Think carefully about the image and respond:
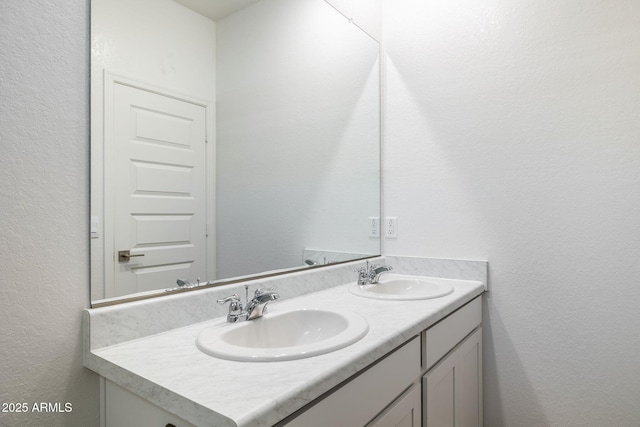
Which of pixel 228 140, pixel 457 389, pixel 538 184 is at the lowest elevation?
pixel 457 389

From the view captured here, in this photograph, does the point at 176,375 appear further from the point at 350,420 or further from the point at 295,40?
the point at 295,40

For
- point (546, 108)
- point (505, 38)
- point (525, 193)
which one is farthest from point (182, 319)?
point (505, 38)

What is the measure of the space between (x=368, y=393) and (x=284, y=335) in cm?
37

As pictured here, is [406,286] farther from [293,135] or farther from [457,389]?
[293,135]

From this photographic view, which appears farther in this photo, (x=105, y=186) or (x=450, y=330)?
(x=450, y=330)

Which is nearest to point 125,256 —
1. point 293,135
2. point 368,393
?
point 368,393

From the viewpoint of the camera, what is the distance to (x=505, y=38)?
1.72 m

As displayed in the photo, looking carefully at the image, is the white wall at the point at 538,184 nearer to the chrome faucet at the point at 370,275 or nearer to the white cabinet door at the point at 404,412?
the chrome faucet at the point at 370,275

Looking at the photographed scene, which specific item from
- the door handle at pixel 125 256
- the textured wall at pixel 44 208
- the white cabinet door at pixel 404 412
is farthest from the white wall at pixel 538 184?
the textured wall at pixel 44 208

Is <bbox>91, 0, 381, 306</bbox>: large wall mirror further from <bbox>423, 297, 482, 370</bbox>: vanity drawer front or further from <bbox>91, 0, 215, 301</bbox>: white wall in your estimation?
<bbox>423, 297, 482, 370</bbox>: vanity drawer front

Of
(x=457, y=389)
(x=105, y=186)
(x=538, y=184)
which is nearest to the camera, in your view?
(x=105, y=186)

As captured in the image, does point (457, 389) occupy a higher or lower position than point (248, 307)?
lower

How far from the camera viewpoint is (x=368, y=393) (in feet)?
3.14

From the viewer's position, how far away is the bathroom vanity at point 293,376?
712 millimetres
